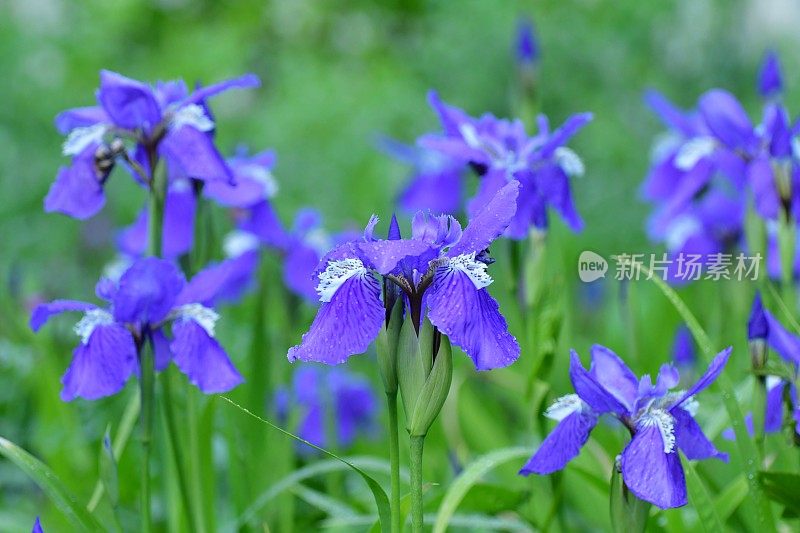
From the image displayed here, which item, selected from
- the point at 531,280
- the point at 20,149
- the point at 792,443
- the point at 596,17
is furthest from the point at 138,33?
the point at 792,443

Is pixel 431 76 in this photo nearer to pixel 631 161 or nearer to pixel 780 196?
pixel 631 161

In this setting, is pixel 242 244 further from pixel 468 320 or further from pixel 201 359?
pixel 468 320

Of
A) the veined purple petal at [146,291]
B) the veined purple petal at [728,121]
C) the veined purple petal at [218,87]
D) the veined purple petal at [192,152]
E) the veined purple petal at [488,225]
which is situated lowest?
the veined purple petal at [146,291]

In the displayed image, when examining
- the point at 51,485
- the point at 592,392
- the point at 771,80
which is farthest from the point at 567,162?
the point at 51,485

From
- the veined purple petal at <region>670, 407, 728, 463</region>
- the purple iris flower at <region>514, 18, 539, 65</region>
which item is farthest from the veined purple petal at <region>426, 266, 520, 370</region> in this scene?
the purple iris flower at <region>514, 18, 539, 65</region>

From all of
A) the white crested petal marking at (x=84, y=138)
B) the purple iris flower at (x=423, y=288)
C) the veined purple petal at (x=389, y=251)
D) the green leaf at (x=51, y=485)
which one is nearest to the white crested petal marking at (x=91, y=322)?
the green leaf at (x=51, y=485)

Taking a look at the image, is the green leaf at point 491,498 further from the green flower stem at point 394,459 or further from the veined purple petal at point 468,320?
the veined purple petal at point 468,320
